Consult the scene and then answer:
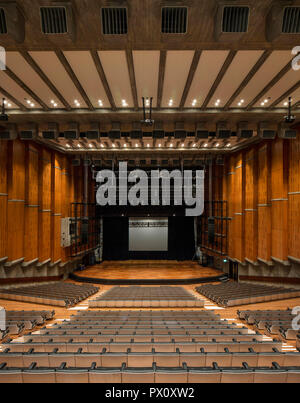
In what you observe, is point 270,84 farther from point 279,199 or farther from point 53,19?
point 279,199

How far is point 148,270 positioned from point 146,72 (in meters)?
17.0

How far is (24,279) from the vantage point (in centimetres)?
1354

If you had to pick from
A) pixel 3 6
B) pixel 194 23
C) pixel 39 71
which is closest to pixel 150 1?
pixel 194 23

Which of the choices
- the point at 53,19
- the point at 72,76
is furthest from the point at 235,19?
the point at 72,76

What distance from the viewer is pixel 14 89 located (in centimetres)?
760

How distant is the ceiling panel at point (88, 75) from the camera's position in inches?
233

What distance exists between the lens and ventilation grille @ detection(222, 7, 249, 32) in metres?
4.09

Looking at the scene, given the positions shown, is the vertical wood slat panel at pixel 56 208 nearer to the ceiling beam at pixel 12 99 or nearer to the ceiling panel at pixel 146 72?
the ceiling beam at pixel 12 99

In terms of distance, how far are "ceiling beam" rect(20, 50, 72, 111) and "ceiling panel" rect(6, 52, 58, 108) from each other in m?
0.10

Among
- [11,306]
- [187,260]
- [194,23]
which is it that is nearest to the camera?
[194,23]

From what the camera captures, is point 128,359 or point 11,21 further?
point 11,21

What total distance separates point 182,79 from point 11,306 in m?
10.2

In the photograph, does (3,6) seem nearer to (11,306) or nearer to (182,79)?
(182,79)

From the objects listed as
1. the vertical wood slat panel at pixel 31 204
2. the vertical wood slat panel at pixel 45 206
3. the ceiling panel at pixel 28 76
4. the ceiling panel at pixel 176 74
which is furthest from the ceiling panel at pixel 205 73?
the vertical wood slat panel at pixel 45 206
